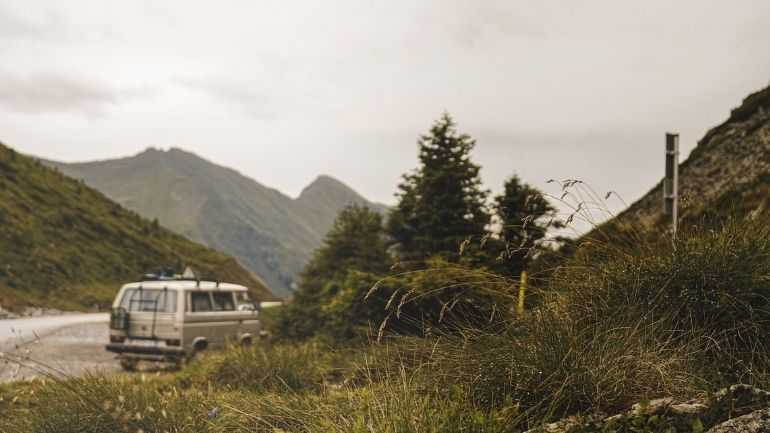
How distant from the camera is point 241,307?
1585 centimetres

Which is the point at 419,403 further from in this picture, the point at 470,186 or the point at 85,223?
the point at 85,223

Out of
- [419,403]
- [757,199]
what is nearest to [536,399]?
[419,403]

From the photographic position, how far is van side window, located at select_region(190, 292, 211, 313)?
14.1 m

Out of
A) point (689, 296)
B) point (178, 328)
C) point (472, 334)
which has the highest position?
point (689, 296)

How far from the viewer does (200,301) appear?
14.4 meters

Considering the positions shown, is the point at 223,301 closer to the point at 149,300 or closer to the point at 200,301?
the point at 200,301

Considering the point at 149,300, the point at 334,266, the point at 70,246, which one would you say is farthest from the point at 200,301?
the point at 70,246

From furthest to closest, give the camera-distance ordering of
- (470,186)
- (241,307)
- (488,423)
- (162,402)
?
(241,307), (470,186), (162,402), (488,423)

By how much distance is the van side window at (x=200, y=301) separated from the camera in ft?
46.2

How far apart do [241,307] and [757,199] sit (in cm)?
1233

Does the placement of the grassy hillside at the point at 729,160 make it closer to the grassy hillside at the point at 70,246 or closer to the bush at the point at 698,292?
the bush at the point at 698,292

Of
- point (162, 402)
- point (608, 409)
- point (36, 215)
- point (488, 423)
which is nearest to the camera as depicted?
point (488, 423)

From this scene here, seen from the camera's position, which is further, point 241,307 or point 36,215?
point 36,215

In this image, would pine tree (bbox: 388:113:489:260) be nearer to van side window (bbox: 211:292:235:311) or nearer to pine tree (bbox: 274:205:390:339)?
pine tree (bbox: 274:205:390:339)
